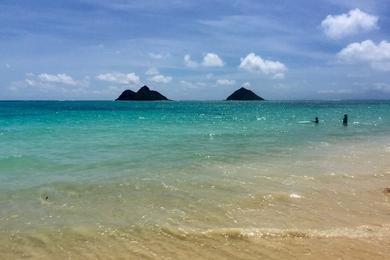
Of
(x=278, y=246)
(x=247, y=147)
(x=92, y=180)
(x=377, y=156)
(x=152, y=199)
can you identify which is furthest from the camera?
(x=247, y=147)

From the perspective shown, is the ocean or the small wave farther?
the small wave

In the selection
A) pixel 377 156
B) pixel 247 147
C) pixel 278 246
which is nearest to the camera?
pixel 278 246

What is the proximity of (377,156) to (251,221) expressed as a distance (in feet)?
44.9

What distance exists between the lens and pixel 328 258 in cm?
752

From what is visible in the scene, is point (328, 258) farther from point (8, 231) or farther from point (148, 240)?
point (8, 231)

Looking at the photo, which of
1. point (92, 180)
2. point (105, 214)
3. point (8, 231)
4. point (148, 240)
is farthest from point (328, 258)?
point (92, 180)

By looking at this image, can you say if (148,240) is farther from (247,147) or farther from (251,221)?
(247,147)

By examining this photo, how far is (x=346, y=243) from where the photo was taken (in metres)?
8.24

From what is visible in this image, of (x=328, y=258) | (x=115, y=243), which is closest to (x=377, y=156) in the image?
(x=328, y=258)

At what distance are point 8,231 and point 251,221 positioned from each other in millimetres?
5360

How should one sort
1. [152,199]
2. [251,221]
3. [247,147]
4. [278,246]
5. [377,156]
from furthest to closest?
[247,147], [377,156], [152,199], [251,221], [278,246]

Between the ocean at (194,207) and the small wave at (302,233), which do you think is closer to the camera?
the ocean at (194,207)

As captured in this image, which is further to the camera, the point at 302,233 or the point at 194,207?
the point at 194,207

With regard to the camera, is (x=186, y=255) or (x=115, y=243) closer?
(x=186, y=255)
